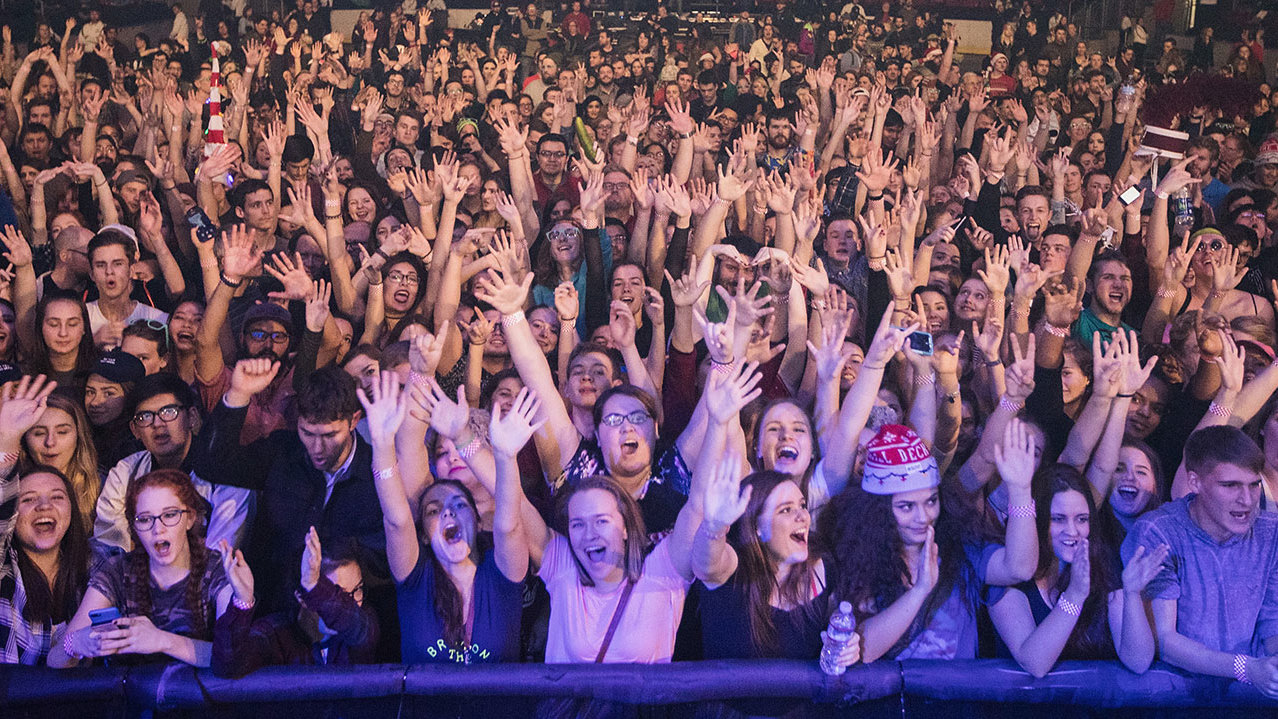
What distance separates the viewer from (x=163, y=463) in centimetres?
371

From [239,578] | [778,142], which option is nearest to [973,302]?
[778,142]

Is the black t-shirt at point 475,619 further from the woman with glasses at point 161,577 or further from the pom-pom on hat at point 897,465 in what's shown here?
the pom-pom on hat at point 897,465

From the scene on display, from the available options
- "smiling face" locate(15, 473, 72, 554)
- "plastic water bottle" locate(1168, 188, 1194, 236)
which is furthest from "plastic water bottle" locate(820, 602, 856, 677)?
"plastic water bottle" locate(1168, 188, 1194, 236)

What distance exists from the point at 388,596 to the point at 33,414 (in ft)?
4.22

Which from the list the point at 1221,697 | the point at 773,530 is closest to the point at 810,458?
the point at 773,530

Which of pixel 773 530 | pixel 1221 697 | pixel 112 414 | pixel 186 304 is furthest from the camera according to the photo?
pixel 186 304

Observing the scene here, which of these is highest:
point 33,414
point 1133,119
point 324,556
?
point 1133,119

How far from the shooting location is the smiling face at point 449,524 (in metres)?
3.02

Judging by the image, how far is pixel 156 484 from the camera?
3020mm

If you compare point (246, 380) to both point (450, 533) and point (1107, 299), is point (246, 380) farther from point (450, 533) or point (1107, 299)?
point (1107, 299)

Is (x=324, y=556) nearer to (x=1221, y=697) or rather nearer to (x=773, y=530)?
(x=773, y=530)

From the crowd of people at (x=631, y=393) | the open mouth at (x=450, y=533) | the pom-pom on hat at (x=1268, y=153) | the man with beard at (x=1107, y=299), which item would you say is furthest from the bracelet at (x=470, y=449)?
the pom-pom on hat at (x=1268, y=153)

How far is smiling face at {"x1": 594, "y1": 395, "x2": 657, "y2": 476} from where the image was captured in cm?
338

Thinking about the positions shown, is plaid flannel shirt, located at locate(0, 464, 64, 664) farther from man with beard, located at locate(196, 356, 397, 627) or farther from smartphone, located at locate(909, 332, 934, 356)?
smartphone, located at locate(909, 332, 934, 356)
